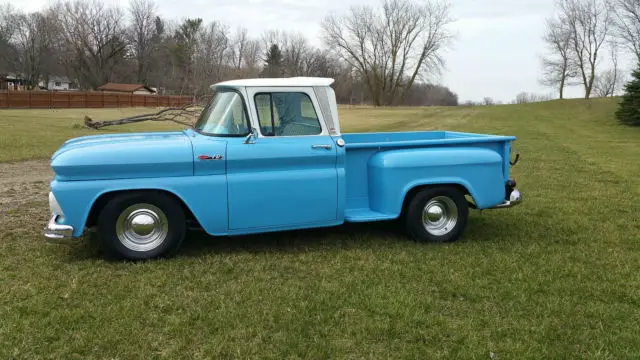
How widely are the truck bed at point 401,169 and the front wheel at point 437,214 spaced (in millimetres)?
194

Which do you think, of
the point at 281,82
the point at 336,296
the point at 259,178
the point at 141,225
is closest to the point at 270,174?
the point at 259,178

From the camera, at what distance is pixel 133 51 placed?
9100cm

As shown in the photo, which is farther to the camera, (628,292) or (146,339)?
(628,292)

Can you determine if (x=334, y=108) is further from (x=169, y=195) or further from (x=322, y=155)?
(x=169, y=195)

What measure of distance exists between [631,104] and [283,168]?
109 ft

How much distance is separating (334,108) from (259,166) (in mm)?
1060

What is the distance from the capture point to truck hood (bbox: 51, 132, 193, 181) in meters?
4.70

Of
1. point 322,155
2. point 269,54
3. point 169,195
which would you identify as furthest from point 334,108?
point 269,54

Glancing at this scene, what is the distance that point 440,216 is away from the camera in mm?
5969

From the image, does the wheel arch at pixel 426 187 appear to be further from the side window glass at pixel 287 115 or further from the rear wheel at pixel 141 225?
the rear wheel at pixel 141 225

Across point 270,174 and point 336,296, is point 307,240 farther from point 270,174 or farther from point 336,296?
point 336,296

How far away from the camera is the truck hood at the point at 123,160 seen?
4695mm

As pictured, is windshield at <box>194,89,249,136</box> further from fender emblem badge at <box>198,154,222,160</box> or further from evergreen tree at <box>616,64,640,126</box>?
evergreen tree at <box>616,64,640,126</box>

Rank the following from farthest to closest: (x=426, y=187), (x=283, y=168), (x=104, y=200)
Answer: (x=426, y=187) < (x=283, y=168) < (x=104, y=200)
